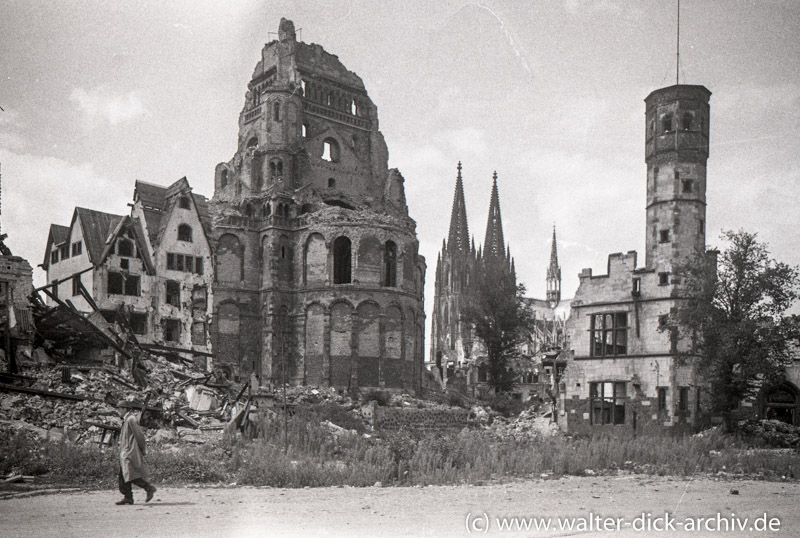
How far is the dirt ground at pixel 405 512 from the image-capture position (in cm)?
1266

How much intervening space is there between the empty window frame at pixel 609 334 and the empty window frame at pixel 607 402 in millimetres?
1303

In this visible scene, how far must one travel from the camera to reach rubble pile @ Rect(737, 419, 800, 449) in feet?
98.2

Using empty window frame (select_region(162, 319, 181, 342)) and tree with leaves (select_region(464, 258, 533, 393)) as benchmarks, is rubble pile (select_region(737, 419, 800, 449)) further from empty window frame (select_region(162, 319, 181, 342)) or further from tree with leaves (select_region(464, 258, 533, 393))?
tree with leaves (select_region(464, 258, 533, 393))

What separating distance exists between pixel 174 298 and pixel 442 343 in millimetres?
68022

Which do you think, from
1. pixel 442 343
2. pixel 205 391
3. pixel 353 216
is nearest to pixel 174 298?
pixel 205 391

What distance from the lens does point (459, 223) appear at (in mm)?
112250

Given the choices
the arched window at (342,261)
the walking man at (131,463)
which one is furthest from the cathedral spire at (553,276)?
the walking man at (131,463)

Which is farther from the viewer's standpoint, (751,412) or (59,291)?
(59,291)

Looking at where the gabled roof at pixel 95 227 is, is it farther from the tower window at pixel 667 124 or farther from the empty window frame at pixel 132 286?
the tower window at pixel 667 124

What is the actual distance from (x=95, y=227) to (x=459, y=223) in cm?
7733

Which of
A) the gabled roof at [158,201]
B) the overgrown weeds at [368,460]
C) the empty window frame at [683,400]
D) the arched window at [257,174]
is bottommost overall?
the overgrown weeds at [368,460]

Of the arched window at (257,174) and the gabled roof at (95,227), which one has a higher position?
the arched window at (257,174)

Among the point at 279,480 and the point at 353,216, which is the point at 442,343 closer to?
the point at 353,216

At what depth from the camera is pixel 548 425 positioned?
39.7m
